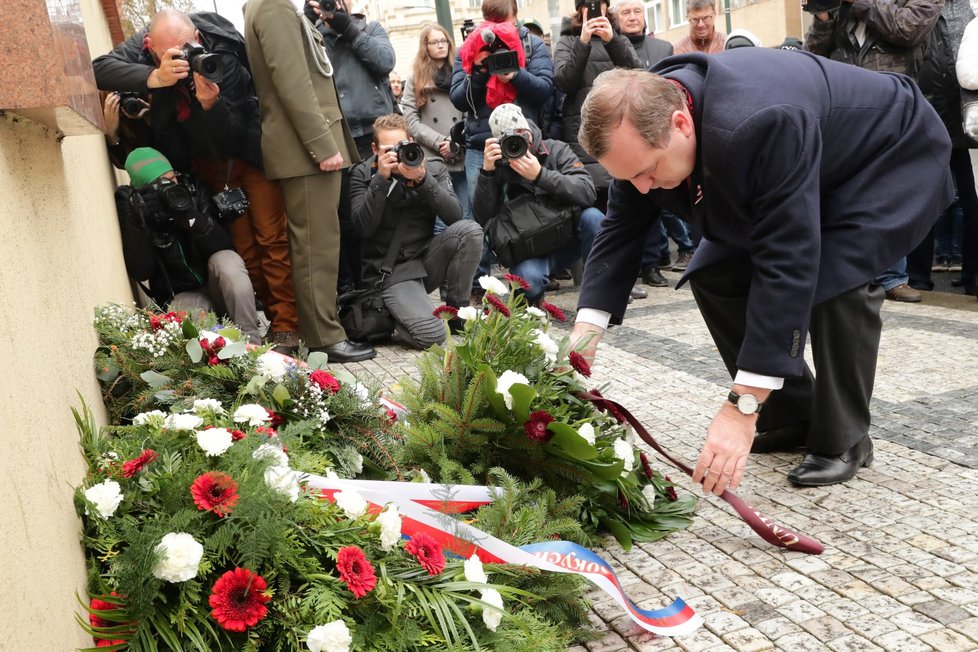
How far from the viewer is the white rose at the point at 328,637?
1.89 metres

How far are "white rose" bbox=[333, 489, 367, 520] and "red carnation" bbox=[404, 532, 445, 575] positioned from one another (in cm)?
14

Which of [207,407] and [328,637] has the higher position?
[207,407]

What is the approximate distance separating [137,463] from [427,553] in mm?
689

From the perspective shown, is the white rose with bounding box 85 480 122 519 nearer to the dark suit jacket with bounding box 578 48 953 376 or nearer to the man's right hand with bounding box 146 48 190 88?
the dark suit jacket with bounding box 578 48 953 376

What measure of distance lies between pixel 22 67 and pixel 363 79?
15.7ft

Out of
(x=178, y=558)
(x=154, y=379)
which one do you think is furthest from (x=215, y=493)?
(x=154, y=379)

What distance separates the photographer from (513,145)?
5984 millimetres

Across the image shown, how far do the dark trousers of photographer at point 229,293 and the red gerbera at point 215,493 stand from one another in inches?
126

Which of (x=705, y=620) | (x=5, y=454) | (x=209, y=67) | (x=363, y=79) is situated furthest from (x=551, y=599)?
(x=363, y=79)

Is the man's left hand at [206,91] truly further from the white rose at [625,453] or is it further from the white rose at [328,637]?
the white rose at [328,637]

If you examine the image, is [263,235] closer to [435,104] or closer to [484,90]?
[484,90]

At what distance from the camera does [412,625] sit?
6.74ft

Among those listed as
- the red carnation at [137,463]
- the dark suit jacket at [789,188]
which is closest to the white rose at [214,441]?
the red carnation at [137,463]

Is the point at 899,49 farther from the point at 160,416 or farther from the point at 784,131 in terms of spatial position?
the point at 160,416
